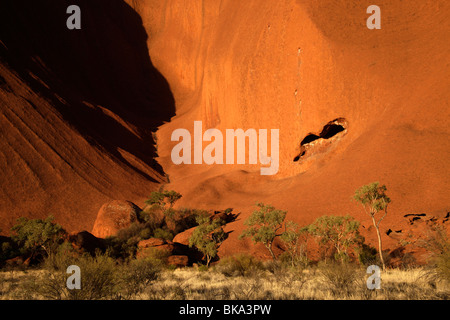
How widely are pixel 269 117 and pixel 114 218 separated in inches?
619

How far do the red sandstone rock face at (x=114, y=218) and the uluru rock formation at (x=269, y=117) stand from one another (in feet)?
11.5

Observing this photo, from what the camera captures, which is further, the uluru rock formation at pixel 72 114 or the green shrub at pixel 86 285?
the uluru rock formation at pixel 72 114

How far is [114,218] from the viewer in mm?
24484

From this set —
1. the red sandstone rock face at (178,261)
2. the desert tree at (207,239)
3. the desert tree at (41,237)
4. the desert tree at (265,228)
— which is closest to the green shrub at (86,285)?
the red sandstone rock face at (178,261)

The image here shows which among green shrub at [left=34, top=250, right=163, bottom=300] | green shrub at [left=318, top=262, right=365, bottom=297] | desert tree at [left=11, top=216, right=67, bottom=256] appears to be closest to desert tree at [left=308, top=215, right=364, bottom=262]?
green shrub at [left=318, top=262, right=365, bottom=297]

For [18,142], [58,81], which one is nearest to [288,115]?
[18,142]

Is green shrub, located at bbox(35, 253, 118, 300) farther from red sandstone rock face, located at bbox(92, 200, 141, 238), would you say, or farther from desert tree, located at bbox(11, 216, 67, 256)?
red sandstone rock face, located at bbox(92, 200, 141, 238)

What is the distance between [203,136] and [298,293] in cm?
3648

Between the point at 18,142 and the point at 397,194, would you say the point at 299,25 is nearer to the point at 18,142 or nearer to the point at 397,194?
the point at 397,194

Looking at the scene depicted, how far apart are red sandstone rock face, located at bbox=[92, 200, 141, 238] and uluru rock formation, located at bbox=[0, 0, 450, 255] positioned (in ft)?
11.5

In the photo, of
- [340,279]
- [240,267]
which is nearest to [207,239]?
[240,267]

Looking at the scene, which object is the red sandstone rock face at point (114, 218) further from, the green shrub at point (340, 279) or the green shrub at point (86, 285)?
the green shrub at point (340, 279)

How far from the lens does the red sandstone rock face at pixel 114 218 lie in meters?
23.9

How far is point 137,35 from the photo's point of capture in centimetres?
7075
